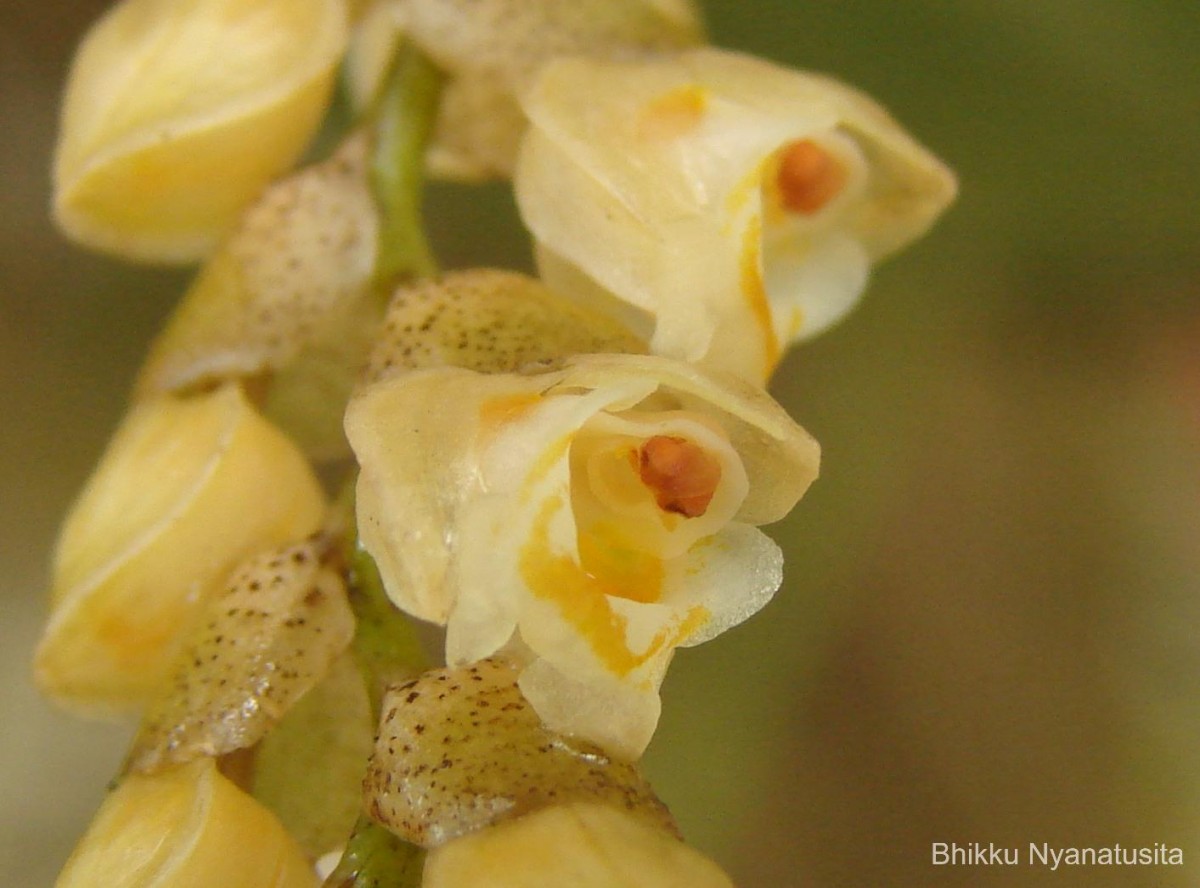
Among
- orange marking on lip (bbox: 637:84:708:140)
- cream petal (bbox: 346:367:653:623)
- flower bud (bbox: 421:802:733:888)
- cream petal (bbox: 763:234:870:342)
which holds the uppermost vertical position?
orange marking on lip (bbox: 637:84:708:140)

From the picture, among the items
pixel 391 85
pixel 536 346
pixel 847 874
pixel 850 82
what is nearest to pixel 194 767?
pixel 536 346

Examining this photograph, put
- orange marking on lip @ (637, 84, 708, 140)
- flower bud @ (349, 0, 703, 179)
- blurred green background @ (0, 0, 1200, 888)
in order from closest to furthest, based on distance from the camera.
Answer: orange marking on lip @ (637, 84, 708, 140)
flower bud @ (349, 0, 703, 179)
blurred green background @ (0, 0, 1200, 888)

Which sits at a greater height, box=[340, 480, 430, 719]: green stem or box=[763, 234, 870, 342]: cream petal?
box=[763, 234, 870, 342]: cream petal

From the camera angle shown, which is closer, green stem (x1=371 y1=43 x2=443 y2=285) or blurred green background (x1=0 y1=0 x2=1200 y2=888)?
green stem (x1=371 y1=43 x2=443 y2=285)

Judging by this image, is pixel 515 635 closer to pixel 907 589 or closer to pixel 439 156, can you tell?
pixel 439 156

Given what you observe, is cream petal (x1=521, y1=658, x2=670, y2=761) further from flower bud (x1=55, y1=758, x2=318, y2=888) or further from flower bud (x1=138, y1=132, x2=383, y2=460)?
flower bud (x1=138, y1=132, x2=383, y2=460)

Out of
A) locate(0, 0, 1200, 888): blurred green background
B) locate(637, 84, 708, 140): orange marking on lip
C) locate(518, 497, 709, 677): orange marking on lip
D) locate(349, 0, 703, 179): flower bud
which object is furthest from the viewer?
locate(0, 0, 1200, 888): blurred green background

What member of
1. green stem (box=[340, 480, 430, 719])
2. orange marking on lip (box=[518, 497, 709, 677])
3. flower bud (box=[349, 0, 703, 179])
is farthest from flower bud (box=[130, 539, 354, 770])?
flower bud (box=[349, 0, 703, 179])

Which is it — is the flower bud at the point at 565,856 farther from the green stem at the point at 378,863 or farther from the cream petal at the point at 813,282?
the cream petal at the point at 813,282

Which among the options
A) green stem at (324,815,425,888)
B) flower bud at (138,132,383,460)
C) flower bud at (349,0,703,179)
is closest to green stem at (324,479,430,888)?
green stem at (324,815,425,888)
